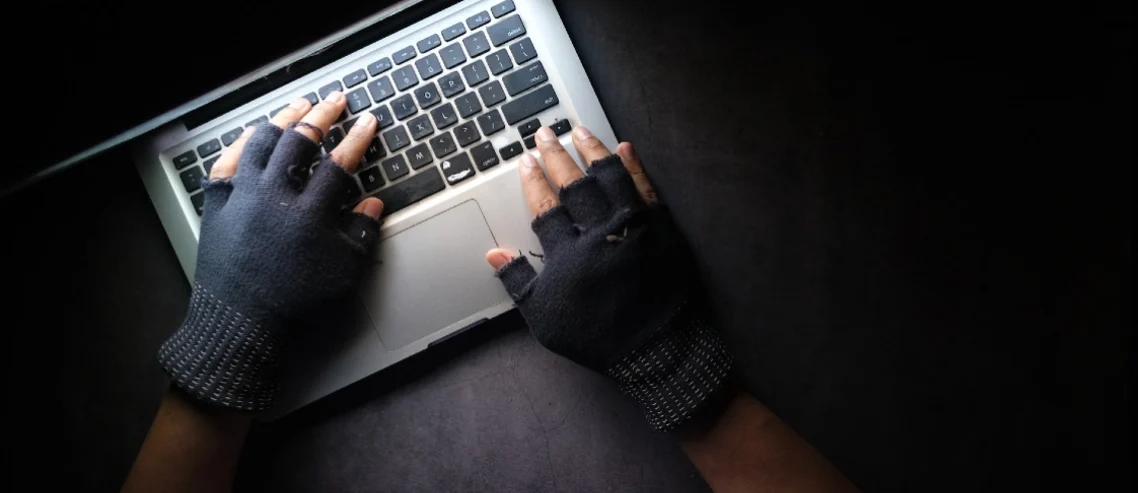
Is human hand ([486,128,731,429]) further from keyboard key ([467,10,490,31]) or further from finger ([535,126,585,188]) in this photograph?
keyboard key ([467,10,490,31])

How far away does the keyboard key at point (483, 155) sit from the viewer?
59 centimetres

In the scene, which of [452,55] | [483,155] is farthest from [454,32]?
[483,155]

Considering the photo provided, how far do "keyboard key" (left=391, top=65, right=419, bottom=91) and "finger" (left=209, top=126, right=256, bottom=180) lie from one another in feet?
0.50

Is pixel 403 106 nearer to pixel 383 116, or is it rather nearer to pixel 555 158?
pixel 383 116

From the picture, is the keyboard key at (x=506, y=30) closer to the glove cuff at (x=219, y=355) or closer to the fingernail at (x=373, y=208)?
the fingernail at (x=373, y=208)

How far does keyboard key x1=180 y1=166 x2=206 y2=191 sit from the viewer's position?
599 millimetres

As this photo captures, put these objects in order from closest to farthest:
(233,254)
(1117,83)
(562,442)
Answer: (1117,83) < (233,254) < (562,442)

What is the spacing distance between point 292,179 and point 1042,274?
2.29 ft

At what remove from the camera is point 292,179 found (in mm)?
588

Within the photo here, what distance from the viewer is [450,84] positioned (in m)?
0.59

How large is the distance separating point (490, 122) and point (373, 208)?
0.15 metres

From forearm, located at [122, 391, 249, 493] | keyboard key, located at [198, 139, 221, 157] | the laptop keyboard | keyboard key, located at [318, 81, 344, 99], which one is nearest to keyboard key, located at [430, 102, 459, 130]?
the laptop keyboard

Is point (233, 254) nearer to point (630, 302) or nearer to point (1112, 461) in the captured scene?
point (630, 302)

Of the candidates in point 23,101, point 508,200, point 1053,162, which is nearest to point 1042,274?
point 1053,162
